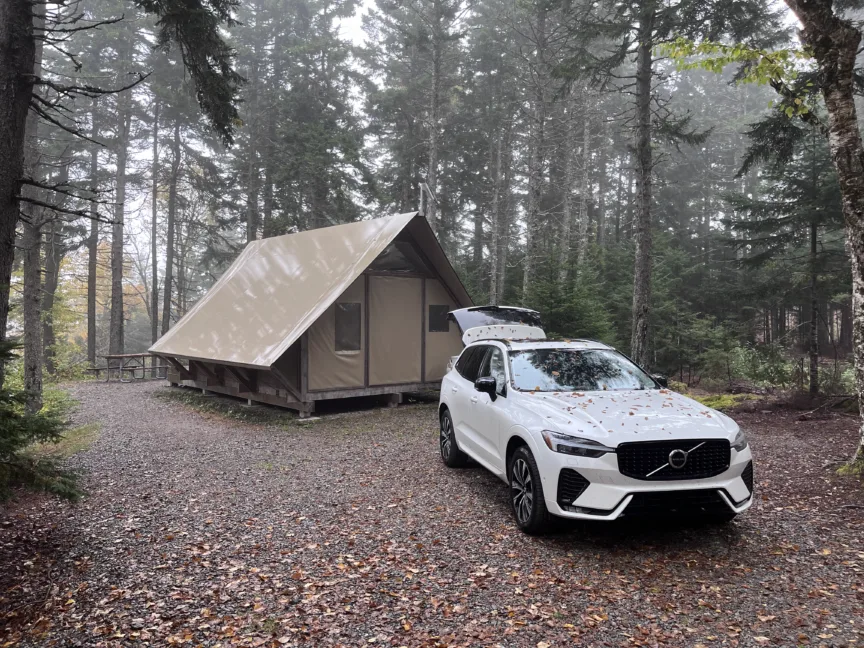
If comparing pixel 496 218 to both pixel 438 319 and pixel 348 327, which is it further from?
pixel 348 327

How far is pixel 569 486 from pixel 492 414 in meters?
1.46

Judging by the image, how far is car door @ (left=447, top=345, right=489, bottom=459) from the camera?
6.31 m

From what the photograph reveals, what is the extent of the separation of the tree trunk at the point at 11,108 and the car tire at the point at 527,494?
15.0 feet

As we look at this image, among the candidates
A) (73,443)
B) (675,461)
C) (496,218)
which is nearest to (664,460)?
(675,461)

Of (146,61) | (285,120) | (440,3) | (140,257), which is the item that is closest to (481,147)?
(440,3)

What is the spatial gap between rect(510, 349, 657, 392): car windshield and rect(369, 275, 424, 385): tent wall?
6.43 meters

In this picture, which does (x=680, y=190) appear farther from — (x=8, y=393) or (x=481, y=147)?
(x=8, y=393)

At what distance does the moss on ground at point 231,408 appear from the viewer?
36.4 ft

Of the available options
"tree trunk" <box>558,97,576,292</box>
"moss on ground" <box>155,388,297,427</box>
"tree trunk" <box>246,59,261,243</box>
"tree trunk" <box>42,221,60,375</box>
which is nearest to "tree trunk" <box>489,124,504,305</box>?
"tree trunk" <box>558,97,576,292</box>

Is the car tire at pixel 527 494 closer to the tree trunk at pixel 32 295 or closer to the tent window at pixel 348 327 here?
the tent window at pixel 348 327

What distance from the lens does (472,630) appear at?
11.0ft

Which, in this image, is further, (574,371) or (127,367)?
(127,367)

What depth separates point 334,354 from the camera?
11391 mm

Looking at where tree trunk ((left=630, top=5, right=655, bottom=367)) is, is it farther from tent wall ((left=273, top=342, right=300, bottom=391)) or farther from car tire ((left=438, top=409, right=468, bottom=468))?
tent wall ((left=273, top=342, right=300, bottom=391))
